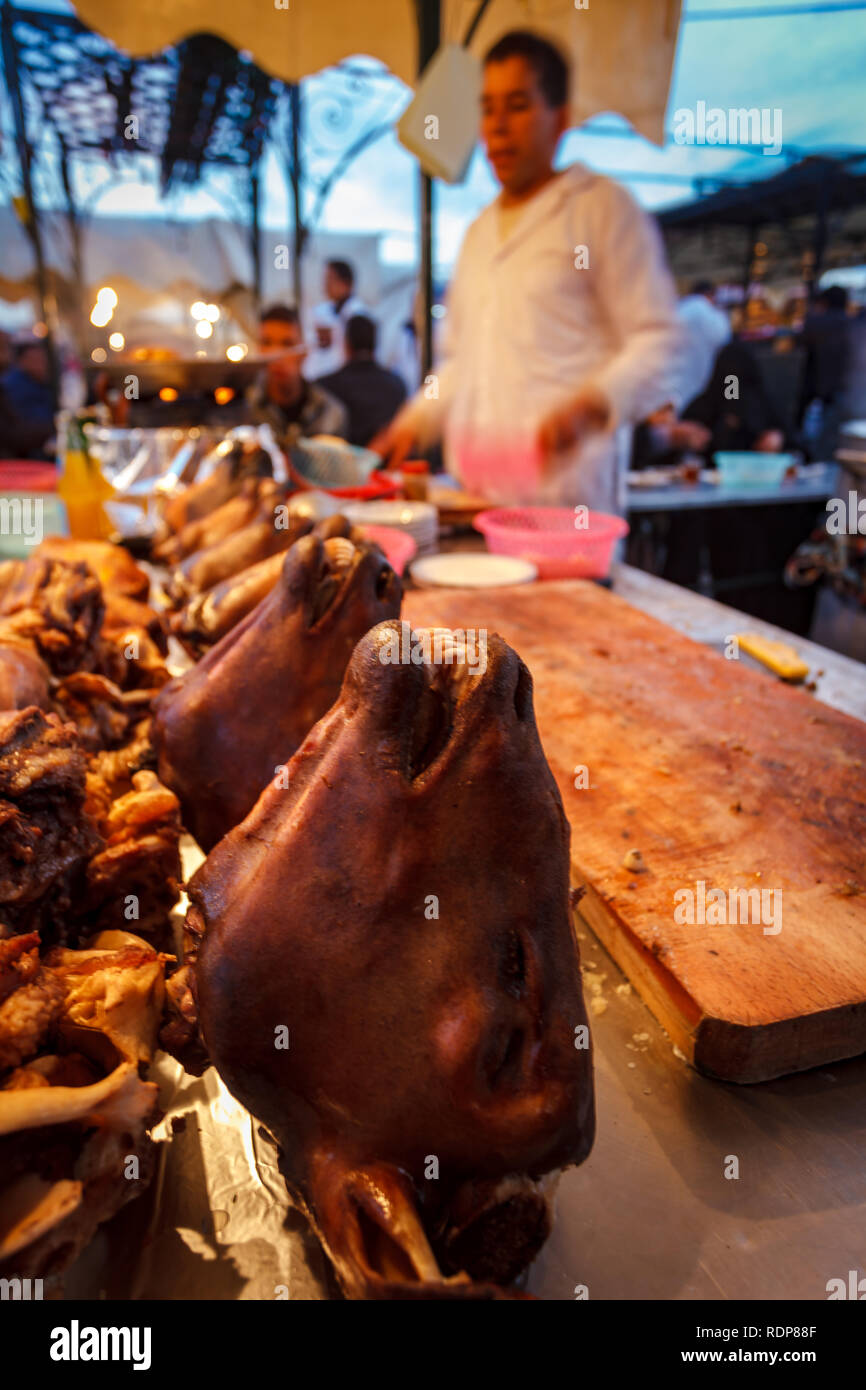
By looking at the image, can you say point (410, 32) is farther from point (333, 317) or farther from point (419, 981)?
point (419, 981)

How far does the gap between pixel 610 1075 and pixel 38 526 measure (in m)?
2.58

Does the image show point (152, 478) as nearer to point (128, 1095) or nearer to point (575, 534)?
point (575, 534)

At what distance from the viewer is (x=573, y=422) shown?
163 inches

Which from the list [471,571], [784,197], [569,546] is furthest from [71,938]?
[784,197]

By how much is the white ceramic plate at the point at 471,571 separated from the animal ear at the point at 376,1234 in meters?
1.99

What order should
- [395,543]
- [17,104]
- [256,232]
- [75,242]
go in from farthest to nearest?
[256,232] < [75,242] < [17,104] < [395,543]

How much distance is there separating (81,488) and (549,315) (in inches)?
99.7

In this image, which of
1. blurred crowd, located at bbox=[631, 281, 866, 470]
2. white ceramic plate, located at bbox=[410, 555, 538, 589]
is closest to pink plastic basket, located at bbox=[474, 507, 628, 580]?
white ceramic plate, located at bbox=[410, 555, 538, 589]

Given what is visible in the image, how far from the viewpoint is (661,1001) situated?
3.43 ft

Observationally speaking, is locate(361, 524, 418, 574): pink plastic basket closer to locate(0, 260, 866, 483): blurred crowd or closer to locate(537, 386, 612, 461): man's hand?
locate(537, 386, 612, 461): man's hand

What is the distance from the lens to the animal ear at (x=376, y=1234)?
0.61m

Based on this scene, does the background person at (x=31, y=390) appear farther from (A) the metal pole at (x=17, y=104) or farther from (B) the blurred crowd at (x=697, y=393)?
(A) the metal pole at (x=17, y=104)

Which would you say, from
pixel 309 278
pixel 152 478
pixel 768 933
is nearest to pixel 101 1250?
pixel 768 933

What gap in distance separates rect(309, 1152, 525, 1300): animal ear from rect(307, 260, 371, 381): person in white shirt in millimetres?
8551
